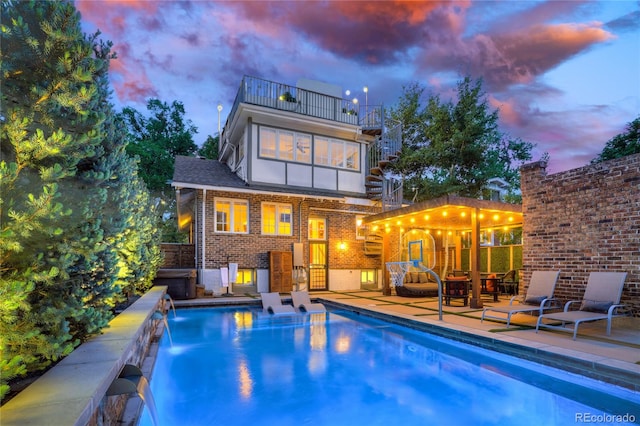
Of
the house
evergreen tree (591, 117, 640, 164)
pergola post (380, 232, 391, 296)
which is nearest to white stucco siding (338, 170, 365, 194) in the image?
the house

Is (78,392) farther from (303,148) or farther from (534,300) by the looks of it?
(303,148)

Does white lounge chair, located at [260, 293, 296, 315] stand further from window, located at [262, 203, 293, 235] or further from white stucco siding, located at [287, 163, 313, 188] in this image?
white stucco siding, located at [287, 163, 313, 188]

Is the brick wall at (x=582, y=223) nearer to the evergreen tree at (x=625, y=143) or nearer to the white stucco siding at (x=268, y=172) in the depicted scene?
the white stucco siding at (x=268, y=172)

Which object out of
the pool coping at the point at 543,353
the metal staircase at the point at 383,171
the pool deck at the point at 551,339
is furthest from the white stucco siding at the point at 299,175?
the pool coping at the point at 543,353

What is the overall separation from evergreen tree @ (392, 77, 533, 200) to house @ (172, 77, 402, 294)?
21.3 ft

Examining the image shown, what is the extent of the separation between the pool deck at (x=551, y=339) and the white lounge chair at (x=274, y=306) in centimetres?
245

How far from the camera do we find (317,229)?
14195mm

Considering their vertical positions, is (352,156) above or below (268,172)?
above

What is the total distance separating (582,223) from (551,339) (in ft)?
8.81

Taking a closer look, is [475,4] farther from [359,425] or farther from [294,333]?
[359,425]

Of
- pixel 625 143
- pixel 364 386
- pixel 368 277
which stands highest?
pixel 625 143

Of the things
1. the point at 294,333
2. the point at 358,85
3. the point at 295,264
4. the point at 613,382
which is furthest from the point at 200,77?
the point at 613,382

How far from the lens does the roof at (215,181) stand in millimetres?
11920

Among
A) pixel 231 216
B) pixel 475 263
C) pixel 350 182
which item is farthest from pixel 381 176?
pixel 475 263
